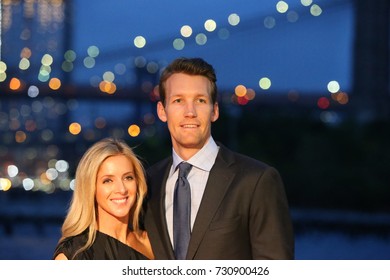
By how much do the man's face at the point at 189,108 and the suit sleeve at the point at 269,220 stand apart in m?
0.20

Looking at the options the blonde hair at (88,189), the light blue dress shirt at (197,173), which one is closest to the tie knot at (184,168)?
the light blue dress shirt at (197,173)

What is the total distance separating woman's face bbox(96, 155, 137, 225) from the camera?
8.34 feet

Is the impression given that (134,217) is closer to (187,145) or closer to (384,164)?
(187,145)

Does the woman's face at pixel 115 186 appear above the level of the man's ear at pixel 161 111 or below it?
below

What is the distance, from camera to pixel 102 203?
257 centimetres

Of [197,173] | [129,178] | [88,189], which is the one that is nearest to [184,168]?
[197,173]

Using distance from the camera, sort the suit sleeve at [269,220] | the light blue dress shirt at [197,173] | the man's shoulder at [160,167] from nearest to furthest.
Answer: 1. the suit sleeve at [269,220]
2. the light blue dress shirt at [197,173]
3. the man's shoulder at [160,167]

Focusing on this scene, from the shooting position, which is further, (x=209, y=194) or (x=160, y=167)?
(x=160, y=167)

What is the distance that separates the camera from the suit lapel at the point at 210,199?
2502 mm

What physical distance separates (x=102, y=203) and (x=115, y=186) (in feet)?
0.21

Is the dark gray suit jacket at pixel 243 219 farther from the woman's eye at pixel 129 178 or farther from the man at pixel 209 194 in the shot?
the woman's eye at pixel 129 178

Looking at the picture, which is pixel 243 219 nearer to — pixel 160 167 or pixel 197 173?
pixel 197 173

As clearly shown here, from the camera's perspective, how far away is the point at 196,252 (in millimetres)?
2514
